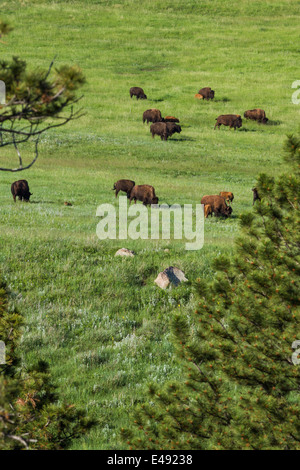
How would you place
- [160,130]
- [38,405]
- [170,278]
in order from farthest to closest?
[160,130], [170,278], [38,405]

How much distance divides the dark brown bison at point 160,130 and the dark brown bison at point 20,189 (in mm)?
18373

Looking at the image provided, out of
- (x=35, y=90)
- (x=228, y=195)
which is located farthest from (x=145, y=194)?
(x=35, y=90)

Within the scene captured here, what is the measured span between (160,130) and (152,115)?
10.7ft

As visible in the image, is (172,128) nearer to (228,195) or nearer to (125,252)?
(228,195)

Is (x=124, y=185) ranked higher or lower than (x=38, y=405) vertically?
higher

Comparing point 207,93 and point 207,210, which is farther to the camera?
point 207,93

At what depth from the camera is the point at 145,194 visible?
976 inches

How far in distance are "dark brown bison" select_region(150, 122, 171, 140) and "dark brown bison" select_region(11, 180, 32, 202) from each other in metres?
18.4

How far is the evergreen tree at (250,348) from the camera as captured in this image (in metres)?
5.79

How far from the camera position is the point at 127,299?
39.3ft

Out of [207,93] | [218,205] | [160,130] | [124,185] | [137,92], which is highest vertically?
[137,92]

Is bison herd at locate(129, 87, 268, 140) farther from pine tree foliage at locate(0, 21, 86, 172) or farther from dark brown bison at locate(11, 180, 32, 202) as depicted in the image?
pine tree foliage at locate(0, 21, 86, 172)

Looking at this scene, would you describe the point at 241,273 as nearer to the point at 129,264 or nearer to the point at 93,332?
the point at 93,332

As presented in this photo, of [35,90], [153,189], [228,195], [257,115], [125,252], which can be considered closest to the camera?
[35,90]
